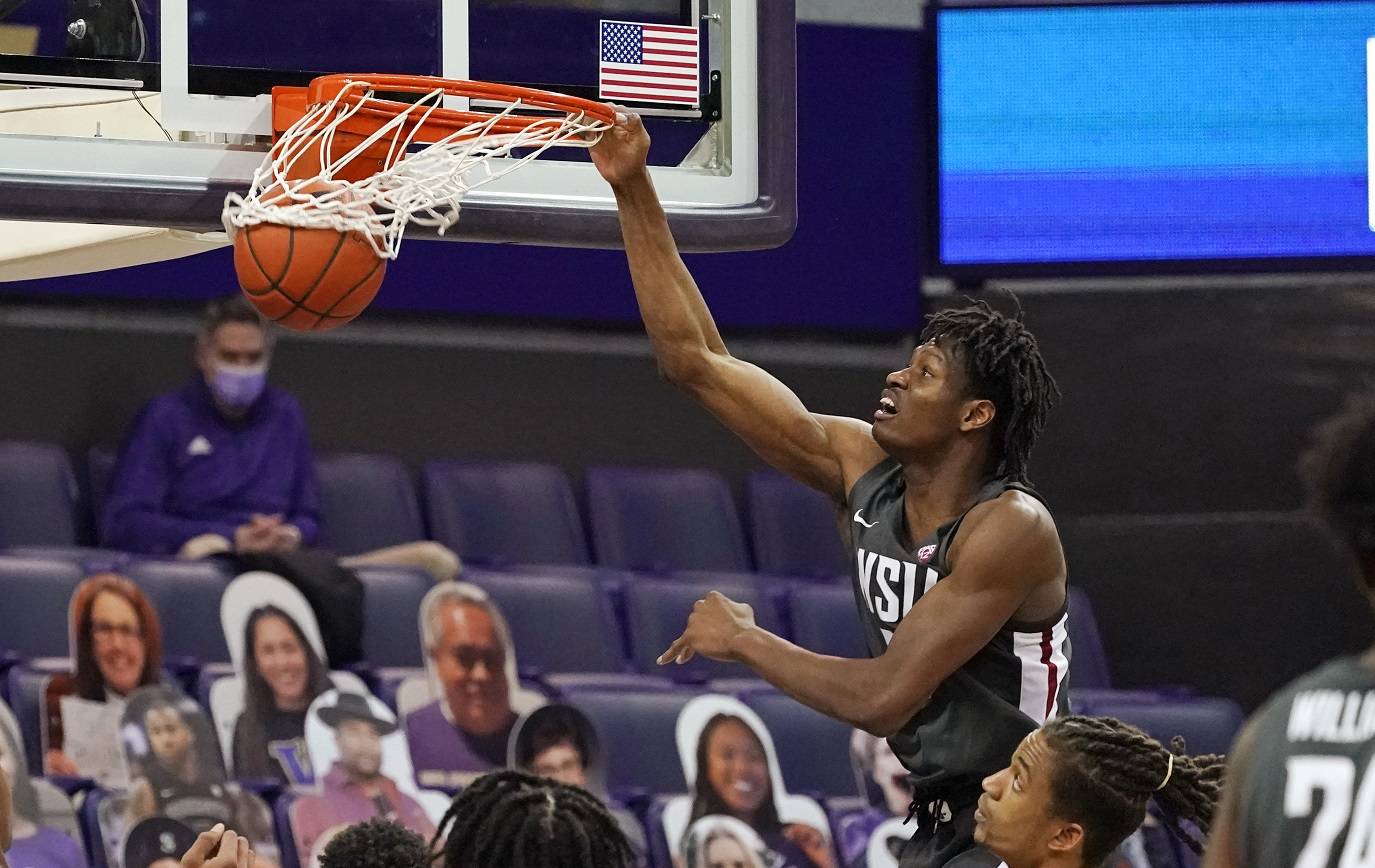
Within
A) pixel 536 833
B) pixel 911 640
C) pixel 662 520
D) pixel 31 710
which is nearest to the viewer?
pixel 536 833

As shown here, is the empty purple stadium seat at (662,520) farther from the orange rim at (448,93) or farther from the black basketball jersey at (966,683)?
the black basketball jersey at (966,683)

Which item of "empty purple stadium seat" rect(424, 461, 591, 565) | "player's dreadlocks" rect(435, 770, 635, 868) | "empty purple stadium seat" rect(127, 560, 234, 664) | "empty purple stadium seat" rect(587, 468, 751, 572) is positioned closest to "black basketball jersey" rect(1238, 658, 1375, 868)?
"player's dreadlocks" rect(435, 770, 635, 868)

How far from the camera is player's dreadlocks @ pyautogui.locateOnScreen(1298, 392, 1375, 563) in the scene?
6.32 feet

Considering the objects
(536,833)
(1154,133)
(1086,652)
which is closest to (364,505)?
(1086,652)

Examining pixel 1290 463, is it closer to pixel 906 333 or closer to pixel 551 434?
pixel 906 333

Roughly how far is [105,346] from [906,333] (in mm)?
3253

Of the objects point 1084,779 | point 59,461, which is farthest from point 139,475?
point 1084,779

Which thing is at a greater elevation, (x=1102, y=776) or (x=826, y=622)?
(x=1102, y=776)

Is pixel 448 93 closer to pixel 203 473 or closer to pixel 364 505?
pixel 203 473

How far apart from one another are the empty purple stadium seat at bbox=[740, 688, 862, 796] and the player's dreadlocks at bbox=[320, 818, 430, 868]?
367cm

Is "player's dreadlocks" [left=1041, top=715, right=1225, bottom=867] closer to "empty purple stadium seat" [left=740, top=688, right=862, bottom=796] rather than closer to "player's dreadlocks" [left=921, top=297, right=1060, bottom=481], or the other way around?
"player's dreadlocks" [left=921, top=297, right=1060, bottom=481]

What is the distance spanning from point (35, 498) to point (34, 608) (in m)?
0.78

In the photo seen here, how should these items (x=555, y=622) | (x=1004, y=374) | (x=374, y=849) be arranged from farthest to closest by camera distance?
(x=555, y=622) → (x=1004, y=374) → (x=374, y=849)

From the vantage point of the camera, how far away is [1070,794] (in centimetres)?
279
